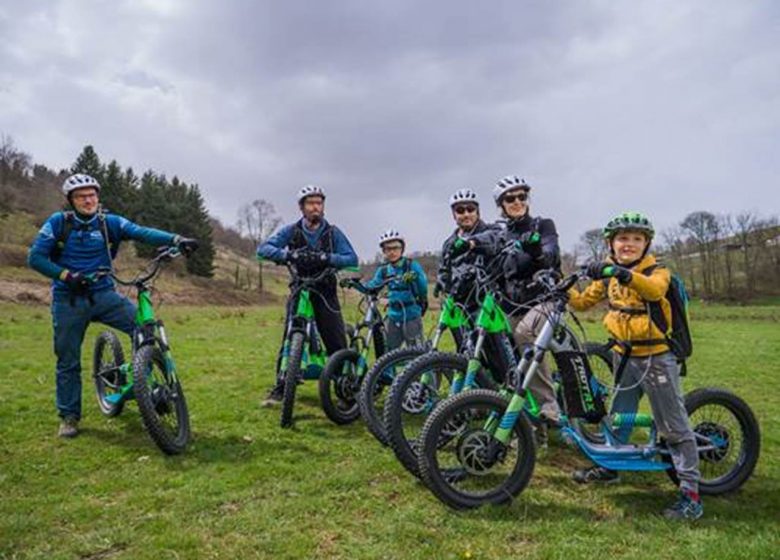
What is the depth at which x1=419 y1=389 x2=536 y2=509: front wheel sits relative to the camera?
4012mm

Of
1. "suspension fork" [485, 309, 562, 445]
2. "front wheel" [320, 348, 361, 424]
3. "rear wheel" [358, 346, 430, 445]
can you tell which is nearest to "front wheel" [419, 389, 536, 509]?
"suspension fork" [485, 309, 562, 445]

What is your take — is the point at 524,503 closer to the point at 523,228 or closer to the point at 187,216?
the point at 523,228

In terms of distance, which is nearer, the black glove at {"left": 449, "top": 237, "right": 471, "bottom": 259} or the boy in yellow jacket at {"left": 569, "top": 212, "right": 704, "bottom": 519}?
the boy in yellow jacket at {"left": 569, "top": 212, "right": 704, "bottom": 519}

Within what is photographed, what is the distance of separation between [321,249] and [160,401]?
2.59 m

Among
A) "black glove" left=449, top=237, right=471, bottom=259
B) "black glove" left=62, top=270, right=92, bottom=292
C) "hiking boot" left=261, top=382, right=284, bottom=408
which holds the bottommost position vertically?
"hiking boot" left=261, top=382, right=284, bottom=408

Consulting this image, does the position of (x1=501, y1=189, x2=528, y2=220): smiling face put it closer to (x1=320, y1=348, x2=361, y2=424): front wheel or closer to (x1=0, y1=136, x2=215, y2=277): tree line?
(x1=320, y1=348, x2=361, y2=424): front wheel

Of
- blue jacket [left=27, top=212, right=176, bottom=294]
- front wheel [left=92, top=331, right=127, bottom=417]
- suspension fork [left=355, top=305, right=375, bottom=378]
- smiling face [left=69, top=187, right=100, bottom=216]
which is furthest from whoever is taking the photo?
suspension fork [left=355, top=305, right=375, bottom=378]

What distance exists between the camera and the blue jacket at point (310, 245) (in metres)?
6.58

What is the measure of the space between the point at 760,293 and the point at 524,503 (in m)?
71.8

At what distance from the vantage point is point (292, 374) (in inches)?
233

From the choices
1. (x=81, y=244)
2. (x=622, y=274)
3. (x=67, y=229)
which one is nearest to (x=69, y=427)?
(x=81, y=244)

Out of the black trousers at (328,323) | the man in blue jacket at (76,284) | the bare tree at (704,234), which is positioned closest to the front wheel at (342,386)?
the black trousers at (328,323)

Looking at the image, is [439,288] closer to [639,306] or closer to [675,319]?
[639,306]

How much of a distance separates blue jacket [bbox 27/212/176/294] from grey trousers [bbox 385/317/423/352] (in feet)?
10.4
